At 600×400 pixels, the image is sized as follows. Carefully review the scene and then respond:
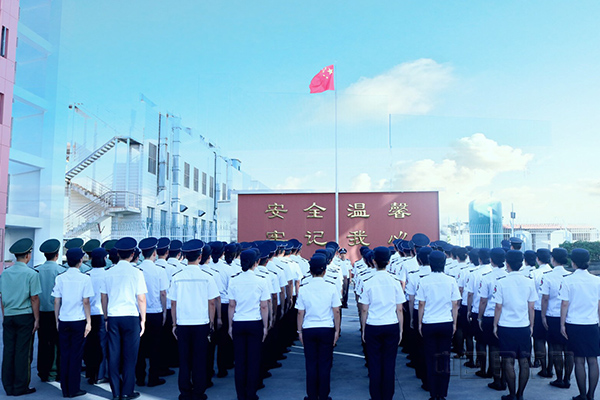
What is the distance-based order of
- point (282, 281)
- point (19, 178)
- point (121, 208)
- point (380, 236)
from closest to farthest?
point (282, 281) < point (380, 236) < point (19, 178) < point (121, 208)

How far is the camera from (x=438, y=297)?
5121mm

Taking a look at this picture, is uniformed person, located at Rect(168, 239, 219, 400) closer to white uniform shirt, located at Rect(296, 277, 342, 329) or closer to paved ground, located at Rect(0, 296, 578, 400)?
paved ground, located at Rect(0, 296, 578, 400)

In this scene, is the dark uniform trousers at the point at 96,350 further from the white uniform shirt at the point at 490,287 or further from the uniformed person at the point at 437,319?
the white uniform shirt at the point at 490,287

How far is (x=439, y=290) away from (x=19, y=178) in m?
18.4

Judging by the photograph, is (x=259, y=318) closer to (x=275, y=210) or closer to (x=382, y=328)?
(x=382, y=328)

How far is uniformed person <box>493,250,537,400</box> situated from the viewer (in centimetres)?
516

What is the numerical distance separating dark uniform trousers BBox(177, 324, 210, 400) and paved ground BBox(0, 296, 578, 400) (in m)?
0.42

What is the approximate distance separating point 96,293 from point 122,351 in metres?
0.93

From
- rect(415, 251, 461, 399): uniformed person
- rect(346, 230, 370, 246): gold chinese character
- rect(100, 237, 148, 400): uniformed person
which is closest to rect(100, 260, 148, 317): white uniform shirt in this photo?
rect(100, 237, 148, 400): uniformed person

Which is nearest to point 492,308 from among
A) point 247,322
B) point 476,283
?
point 476,283

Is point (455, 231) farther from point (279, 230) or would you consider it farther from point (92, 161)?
point (92, 161)

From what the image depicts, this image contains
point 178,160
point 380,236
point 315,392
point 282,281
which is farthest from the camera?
point 178,160

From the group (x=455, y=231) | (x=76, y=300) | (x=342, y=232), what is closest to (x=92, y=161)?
(x=342, y=232)

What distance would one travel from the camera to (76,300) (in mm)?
5504
